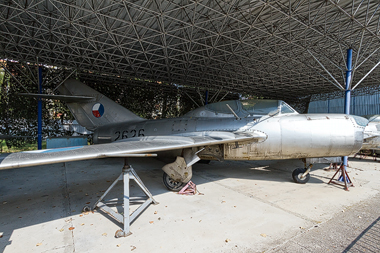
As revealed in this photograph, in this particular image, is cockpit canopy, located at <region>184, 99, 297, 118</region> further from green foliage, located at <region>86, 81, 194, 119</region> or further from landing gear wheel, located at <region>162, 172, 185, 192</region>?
green foliage, located at <region>86, 81, 194, 119</region>

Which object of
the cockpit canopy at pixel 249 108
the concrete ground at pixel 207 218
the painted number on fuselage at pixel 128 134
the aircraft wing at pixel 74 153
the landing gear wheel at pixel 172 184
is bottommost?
the concrete ground at pixel 207 218

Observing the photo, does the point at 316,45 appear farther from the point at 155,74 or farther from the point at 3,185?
the point at 3,185

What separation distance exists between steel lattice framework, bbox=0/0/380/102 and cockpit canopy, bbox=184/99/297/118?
3.90 metres

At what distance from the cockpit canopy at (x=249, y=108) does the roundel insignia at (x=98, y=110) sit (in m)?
5.44

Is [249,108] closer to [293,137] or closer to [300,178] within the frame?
[293,137]

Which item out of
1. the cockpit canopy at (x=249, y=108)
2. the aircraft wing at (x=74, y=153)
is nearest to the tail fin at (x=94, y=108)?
the cockpit canopy at (x=249, y=108)

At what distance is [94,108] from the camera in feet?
33.0

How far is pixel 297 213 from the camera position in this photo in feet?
14.4

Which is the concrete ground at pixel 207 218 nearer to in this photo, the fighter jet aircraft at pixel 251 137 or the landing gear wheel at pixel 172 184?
the landing gear wheel at pixel 172 184

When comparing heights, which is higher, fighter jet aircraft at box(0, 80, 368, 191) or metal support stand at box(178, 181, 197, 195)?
fighter jet aircraft at box(0, 80, 368, 191)

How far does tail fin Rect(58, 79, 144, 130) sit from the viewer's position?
10.0m

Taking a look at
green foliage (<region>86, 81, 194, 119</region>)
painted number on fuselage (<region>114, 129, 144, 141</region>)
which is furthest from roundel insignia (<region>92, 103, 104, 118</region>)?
green foliage (<region>86, 81, 194, 119</region>)

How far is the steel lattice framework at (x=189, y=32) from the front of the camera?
819 cm

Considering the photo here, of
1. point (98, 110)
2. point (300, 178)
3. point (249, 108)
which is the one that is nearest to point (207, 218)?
point (300, 178)
